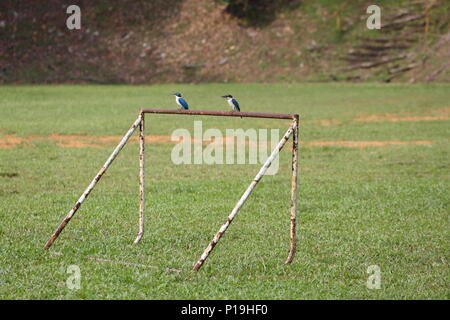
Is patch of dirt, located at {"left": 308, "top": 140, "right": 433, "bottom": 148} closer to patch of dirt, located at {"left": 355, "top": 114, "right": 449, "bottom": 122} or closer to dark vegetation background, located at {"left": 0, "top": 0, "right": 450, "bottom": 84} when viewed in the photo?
patch of dirt, located at {"left": 355, "top": 114, "right": 449, "bottom": 122}

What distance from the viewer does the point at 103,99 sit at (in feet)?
84.5

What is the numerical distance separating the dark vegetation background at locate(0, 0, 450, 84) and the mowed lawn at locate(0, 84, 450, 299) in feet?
35.8

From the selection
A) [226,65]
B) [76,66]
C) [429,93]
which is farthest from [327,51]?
[76,66]

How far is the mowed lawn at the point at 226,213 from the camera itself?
6.63 metres

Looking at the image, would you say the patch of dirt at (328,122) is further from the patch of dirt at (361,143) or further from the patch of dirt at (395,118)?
the patch of dirt at (361,143)

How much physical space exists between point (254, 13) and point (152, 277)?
30976mm

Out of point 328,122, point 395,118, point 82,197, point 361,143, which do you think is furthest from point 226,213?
point 395,118

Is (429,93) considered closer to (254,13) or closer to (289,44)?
(289,44)

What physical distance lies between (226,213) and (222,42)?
2562cm

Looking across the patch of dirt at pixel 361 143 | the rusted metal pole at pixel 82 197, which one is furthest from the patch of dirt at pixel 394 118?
the rusted metal pole at pixel 82 197

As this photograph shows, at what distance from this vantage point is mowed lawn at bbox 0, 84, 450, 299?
6629 millimetres

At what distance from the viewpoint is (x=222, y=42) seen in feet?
114
